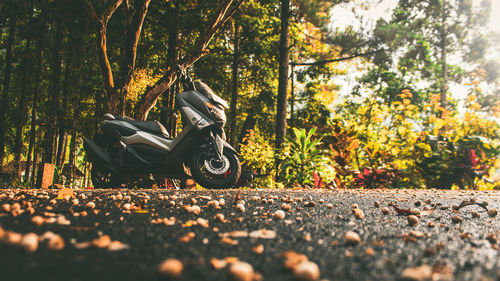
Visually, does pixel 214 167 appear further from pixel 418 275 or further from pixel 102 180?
pixel 418 275

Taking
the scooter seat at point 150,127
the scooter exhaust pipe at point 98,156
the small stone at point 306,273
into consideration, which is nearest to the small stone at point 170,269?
the small stone at point 306,273

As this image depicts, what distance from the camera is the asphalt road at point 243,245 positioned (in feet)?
2.39

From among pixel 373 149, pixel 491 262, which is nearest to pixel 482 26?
pixel 373 149

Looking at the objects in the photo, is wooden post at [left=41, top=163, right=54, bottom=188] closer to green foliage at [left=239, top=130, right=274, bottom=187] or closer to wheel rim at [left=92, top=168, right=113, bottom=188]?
wheel rim at [left=92, top=168, right=113, bottom=188]

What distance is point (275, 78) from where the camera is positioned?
1208 cm

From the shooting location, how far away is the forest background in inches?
220

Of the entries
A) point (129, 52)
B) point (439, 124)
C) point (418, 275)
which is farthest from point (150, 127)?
point (439, 124)

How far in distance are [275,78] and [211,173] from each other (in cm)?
902

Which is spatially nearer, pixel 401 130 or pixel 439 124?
pixel 439 124

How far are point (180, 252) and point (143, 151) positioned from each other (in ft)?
10.4

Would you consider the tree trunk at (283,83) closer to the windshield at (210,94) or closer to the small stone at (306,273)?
the windshield at (210,94)

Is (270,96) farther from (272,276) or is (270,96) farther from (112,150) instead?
(272,276)

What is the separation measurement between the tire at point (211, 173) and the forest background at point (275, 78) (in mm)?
1810

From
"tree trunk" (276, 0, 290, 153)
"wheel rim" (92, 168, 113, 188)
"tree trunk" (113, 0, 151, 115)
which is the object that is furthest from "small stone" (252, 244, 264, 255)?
"tree trunk" (276, 0, 290, 153)
